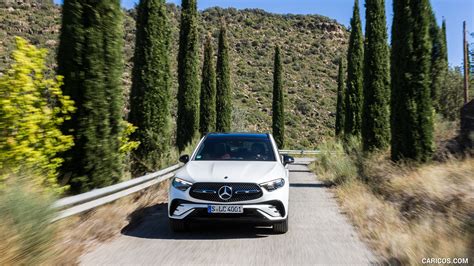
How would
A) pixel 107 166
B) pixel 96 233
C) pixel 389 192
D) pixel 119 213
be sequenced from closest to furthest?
1. pixel 96 233
2. pixel 119 213
3. pixel 107 166
4. pixel 389 192

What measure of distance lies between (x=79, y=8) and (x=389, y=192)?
308 inches

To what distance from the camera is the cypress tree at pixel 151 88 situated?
611 inches

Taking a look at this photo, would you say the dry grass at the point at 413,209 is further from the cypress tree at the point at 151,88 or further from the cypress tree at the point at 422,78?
the cypress tree at the point at 151,88

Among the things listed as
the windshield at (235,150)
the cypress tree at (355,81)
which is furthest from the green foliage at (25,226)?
the cypress tree at (355,81)

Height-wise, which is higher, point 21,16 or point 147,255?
point 21,16

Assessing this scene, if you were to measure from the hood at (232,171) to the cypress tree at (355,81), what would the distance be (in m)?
18.8

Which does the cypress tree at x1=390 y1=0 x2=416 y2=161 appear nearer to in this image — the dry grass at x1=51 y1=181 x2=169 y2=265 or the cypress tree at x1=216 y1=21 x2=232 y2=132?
the dry grass at x1=51 y1=181 x2=169 y2=265

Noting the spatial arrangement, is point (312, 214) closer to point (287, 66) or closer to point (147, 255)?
point (147, 255)

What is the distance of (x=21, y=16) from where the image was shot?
5341 centimetres

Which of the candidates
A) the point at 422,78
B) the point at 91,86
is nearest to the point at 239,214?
the point at 91,86

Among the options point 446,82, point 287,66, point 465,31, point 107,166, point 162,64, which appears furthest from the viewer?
point 287,66

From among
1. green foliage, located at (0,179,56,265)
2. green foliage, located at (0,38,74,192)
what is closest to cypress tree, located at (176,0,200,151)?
green foliage, located at (0,38,74,192)

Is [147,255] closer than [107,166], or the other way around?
[147,255]

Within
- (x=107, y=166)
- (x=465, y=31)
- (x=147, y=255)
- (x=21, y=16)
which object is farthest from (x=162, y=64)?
(x=21, y=16)
